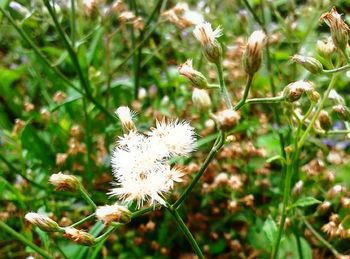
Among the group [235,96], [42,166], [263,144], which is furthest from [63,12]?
[263,144]

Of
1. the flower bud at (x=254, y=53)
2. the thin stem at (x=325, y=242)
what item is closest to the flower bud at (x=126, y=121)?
the flower bud at (x=254, y=53)

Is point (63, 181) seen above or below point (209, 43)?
below

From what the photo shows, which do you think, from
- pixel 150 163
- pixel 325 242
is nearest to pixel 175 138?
pixel 150 163

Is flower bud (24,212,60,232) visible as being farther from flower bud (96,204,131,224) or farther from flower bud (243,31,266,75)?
flower bud (243,31,266,75)

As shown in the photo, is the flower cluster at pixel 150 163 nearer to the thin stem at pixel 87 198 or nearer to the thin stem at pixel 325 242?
the thin stem at pixel 87 198

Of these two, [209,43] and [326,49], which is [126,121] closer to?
[209,43]

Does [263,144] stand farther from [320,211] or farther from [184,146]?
[184,146]
